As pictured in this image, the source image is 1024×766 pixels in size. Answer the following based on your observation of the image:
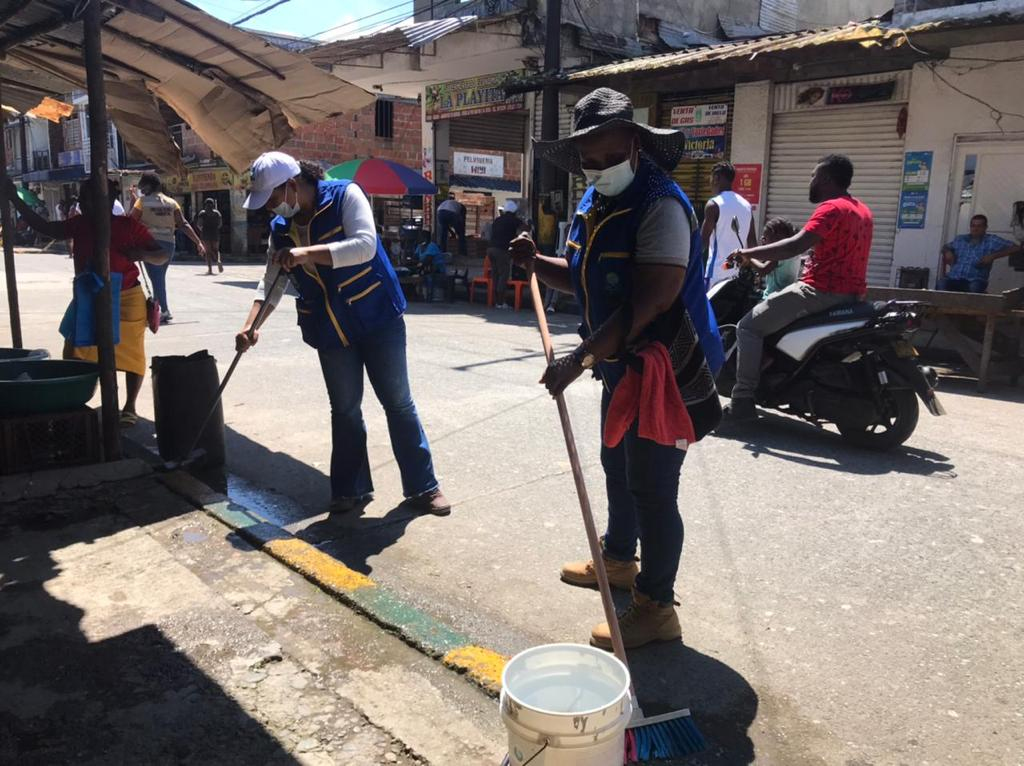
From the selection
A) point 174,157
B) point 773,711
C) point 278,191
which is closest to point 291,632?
point 773,711

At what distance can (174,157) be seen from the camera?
6.49 meters

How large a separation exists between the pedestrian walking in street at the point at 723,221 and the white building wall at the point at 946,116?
4300 millimetres

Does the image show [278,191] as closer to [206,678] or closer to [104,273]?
[104,273]

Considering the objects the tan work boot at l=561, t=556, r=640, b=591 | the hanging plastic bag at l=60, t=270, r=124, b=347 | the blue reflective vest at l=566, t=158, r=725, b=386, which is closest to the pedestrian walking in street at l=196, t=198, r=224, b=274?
the hanging plastic bag at l=60, t=270, r=124, b=347

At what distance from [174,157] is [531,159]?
10431mm

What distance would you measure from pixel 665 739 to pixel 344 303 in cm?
248

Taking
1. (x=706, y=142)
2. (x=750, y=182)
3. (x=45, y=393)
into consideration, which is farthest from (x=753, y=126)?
(x=45, y=393)

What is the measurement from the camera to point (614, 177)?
274 centimetres

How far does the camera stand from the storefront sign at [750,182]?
Result: 12.0 meters

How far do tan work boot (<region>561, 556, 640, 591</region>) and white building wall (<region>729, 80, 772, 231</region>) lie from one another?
997cm

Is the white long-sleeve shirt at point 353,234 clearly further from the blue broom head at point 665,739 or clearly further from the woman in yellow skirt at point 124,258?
the blue broom head at point 665,739

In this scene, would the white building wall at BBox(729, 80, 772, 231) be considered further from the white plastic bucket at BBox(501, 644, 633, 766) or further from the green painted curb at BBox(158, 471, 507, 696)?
the white plastic bucket at BBox(501, 644, 633, 766)

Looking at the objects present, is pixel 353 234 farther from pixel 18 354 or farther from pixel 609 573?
pixel 18 354

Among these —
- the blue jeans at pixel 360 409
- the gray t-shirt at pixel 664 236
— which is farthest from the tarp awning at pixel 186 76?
the gray t-shirt at pixel 664 236
